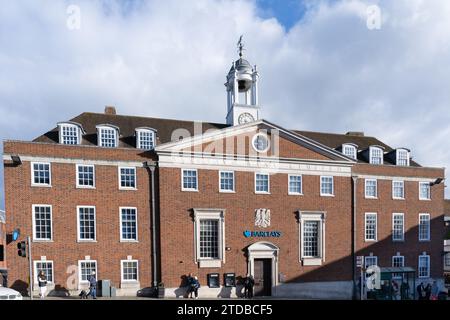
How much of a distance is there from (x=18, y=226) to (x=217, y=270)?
13.3 m

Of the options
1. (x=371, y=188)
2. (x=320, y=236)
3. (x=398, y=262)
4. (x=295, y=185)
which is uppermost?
(x=295, y=185)

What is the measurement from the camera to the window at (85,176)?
70.0ft

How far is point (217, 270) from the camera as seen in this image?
906 inches

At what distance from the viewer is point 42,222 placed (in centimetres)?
2042

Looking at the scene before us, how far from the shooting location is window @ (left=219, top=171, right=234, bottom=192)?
2378 centimetres

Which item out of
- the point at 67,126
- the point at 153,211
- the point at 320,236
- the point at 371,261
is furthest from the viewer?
the point at 371,261

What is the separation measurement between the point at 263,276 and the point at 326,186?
8.90 metres

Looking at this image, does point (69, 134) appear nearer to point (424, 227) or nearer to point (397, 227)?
point (397, 227)

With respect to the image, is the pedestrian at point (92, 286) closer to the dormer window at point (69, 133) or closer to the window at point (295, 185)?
the dormer window at point (69, 133)

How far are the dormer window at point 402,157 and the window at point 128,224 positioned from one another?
23.9 meters

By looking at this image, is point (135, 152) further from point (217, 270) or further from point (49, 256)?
point (217, 270)

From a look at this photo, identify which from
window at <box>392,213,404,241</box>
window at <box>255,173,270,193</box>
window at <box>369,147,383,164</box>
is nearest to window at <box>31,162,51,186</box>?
window at <box>255,173,270,193</box>

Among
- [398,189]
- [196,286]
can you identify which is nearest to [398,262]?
[398,189]

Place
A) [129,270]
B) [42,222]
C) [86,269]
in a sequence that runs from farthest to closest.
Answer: [129,270], [86,269], [42,222]
